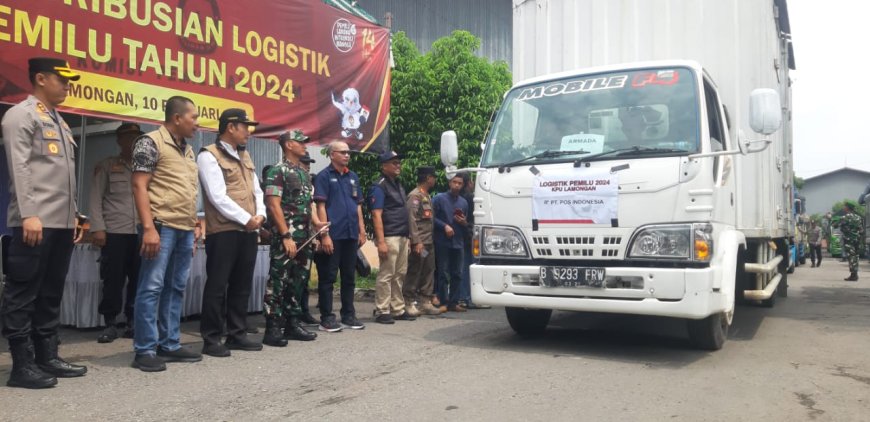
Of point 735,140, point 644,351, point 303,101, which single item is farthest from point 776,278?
point 303,101

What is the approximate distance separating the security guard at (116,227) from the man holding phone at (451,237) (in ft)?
11.4

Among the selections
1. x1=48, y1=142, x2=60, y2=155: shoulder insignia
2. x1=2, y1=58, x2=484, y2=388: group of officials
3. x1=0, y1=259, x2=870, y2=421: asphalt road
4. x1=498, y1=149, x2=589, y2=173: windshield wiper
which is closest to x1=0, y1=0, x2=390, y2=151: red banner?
x1=2, y1=58, x2=484, y2=388: group of officials

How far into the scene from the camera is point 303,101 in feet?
24.4

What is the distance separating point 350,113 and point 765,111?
4504mm

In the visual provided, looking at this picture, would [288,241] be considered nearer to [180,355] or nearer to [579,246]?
[180,355]

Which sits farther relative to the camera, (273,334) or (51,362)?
(273,334)

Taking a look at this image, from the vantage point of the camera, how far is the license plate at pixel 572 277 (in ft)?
16.7

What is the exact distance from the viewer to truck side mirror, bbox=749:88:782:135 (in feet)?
16.9

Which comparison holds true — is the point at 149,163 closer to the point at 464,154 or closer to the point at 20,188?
the point at 20,188

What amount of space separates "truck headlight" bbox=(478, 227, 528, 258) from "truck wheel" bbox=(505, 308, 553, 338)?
78 centimetres

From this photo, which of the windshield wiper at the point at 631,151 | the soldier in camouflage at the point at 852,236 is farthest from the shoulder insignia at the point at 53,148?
the soldier in camouflage at the point at 852,236

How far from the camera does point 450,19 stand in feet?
80.8

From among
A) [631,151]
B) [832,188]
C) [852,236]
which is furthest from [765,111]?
[832,188]

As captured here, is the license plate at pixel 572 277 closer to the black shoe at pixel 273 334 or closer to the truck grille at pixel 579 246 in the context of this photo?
the truck grille at pixel 579 246
